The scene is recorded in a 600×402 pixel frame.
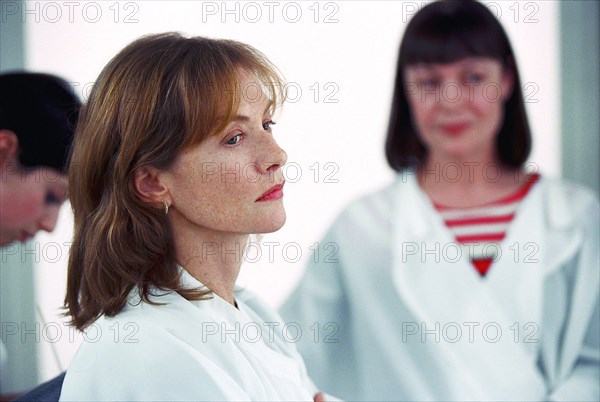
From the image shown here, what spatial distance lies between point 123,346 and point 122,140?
0.22m

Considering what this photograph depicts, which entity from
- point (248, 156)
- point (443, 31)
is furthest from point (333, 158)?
point (248, 156)

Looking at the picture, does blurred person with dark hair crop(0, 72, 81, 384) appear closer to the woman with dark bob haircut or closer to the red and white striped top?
the woman with dark bob haircut

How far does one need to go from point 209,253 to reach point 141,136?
0.51 ft

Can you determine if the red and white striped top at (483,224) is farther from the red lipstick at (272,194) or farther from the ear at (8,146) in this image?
the ear at (8,146)

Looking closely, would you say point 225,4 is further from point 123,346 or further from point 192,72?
point 123,346

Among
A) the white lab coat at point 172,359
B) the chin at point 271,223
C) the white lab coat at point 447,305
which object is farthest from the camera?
the white lab coat at point 447,305

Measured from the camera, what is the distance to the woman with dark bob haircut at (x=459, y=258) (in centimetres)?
107

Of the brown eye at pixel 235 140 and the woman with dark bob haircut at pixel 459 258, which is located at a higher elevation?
the brown eye at pixel 235 140

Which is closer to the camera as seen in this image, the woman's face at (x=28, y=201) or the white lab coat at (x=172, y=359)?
the white lab coat at (x=172, y=359)

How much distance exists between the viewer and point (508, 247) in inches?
43.1

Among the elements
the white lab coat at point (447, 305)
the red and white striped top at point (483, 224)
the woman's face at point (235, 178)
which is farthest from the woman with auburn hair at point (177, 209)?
the red and white striped top at point (483, 224)

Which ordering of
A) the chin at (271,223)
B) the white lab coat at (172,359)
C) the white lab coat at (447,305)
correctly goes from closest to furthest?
the white lab coat at (172,359)
the chin at (271,223)
the white lab coat at (447,305)

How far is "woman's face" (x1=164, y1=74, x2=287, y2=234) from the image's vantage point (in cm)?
75

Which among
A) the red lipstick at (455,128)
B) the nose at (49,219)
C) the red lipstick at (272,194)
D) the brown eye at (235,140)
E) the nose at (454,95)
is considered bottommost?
the nose at (49,219)
